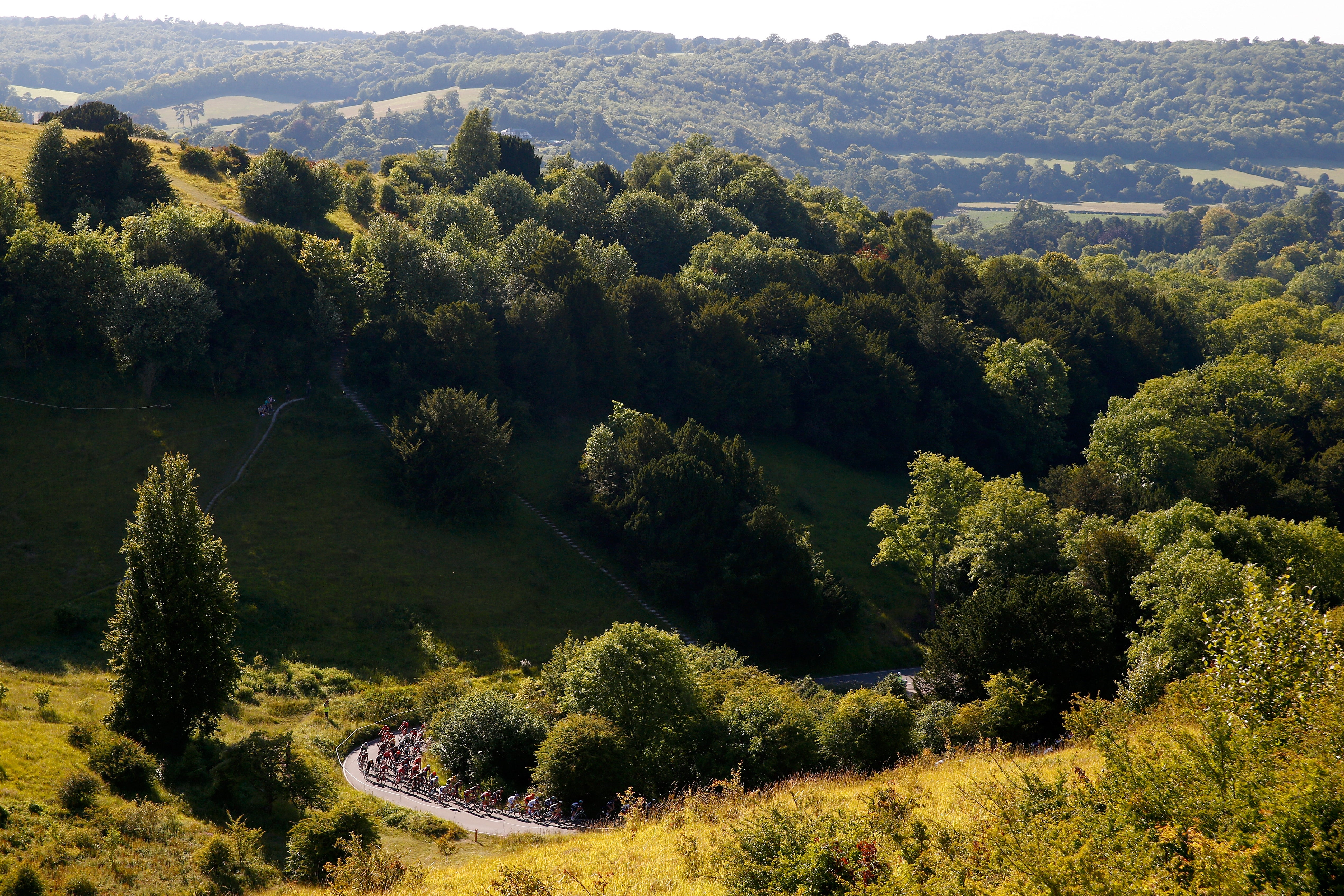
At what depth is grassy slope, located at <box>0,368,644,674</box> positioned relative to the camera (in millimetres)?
47375

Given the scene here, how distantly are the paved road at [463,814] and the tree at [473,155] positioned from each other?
89501 mm

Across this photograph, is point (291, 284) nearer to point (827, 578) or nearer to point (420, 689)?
point (420, 689)

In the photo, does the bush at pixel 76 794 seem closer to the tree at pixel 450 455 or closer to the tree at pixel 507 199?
the tree at pixel 450 455

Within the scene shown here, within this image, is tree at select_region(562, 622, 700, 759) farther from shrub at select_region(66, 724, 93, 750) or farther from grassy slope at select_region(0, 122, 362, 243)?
grassy slope at select_region(0, 122, 362, 243)

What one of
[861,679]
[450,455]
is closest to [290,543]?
[450,455]

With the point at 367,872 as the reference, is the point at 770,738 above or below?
below

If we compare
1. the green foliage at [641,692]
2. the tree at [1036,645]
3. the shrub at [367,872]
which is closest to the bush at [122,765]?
the shrub at [367,872]

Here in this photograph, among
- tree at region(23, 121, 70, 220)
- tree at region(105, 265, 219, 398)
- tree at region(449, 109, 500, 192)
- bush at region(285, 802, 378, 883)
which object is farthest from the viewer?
tree at region(449, 109, 500, 192)

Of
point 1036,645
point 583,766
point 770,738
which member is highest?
point 770,738

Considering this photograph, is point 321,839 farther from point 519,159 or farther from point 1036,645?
point 519,159

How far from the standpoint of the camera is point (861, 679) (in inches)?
2229

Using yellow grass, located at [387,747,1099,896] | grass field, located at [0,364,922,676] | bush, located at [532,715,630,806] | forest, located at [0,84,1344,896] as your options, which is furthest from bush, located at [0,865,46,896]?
grass field, located at [0,364,922,676]

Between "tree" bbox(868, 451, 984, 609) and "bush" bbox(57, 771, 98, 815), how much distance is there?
47606mm

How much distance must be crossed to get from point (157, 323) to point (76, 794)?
1641 inches
